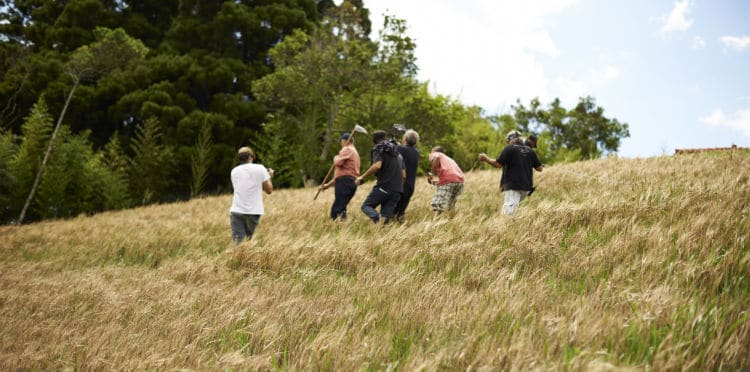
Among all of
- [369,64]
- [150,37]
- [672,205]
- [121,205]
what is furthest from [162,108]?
[672,205]

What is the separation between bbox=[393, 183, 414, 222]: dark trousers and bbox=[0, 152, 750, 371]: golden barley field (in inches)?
51.5

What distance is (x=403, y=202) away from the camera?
26.0ft

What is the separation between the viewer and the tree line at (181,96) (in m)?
Answer: 19.1

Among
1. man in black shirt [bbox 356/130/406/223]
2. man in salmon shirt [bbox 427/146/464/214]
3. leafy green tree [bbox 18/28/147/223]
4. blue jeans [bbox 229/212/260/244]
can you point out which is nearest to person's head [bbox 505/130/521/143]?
man in salmon shirt [bbox 427/146/464/214]

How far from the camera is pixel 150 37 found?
27750 millimetres

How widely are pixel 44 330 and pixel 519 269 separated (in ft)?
12.5

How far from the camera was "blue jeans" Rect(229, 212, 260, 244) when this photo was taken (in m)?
6.61

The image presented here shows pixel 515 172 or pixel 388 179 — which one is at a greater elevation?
pixel 515 172

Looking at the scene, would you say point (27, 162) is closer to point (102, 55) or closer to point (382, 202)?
point (102, 55)

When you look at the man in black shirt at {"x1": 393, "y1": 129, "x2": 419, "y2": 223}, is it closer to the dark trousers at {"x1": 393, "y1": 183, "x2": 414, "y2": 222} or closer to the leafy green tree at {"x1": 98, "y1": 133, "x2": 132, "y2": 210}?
the dark trousers at {"x1": 393, "y1": 183, "x2": 414, "y2": 222}

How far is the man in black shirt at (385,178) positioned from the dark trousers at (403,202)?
17.9 inches

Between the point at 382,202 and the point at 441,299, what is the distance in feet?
13.1

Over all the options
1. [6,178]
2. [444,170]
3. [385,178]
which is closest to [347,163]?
[385,178]

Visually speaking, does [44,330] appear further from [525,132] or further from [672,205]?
[525,132]
